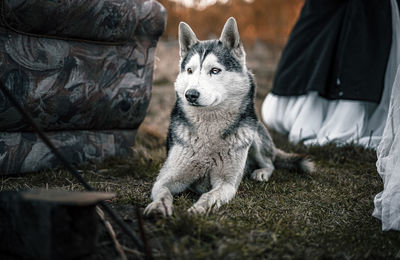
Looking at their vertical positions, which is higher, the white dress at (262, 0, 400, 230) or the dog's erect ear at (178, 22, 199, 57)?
the dog's erect ear at (178, 22, 199, 57)

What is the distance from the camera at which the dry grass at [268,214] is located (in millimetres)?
1786

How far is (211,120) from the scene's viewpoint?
9.12 ft

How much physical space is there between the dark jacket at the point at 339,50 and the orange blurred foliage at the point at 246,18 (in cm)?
1184

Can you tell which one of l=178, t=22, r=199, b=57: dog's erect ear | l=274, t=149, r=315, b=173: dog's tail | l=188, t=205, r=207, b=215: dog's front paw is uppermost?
l=178, t=22, r=199, b=57: dog's erect ear

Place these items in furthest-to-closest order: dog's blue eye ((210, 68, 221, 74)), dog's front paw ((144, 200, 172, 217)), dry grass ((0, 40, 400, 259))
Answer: dog's blue eye ((210, 68, 221, 74))
dog's front paw ((144, 200, 172, 217))
dry grass ((0, 40, 400, 259))

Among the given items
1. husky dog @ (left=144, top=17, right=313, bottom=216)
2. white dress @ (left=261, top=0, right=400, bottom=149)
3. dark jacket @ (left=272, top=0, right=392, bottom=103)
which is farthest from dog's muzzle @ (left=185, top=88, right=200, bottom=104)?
dark jacket @ (left=272, top=0, right=392, bottom=103)

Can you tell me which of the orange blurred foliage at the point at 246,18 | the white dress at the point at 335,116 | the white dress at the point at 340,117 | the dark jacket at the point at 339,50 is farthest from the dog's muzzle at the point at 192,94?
the orange blurred foliage at the point at 246,18

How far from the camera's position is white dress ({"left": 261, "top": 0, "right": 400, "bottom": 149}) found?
14.1ft

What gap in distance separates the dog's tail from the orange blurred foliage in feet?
44.6

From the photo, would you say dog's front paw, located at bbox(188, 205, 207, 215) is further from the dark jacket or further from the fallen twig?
the dark jacket

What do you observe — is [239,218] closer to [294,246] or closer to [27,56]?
[294,246]

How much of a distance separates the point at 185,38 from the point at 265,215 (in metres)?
1.64

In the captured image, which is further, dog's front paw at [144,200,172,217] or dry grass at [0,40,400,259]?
dog's front paw at [144,200,172,217]

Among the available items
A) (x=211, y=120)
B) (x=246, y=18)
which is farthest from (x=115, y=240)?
(x=246, y=18)
